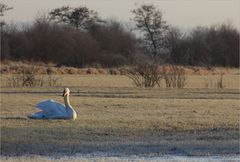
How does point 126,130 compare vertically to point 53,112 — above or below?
below

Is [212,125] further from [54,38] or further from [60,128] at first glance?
A: [54,38]

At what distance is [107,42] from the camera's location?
85.5 m

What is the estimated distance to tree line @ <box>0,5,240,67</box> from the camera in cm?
7606

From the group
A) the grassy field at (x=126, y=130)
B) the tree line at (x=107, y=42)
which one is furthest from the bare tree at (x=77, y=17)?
the grassy field at (x=126, y=130)

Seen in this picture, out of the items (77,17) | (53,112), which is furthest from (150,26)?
(53,112)

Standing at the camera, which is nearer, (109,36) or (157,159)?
(157,159)

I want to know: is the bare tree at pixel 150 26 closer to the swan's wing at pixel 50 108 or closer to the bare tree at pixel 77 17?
the bare tree at pixel 77 17

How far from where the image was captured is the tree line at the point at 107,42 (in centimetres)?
7606

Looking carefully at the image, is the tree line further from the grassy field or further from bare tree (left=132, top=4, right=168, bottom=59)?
the grassy field

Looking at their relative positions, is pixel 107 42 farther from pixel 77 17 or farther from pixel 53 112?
pixel 53 112

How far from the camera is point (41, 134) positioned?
1465cm

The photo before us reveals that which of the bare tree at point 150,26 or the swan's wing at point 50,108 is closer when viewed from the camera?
the swan's wing at point 50,108

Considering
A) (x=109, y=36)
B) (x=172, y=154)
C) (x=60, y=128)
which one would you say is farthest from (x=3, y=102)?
(x=109, y=36)

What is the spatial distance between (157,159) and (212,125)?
14.8 feet
